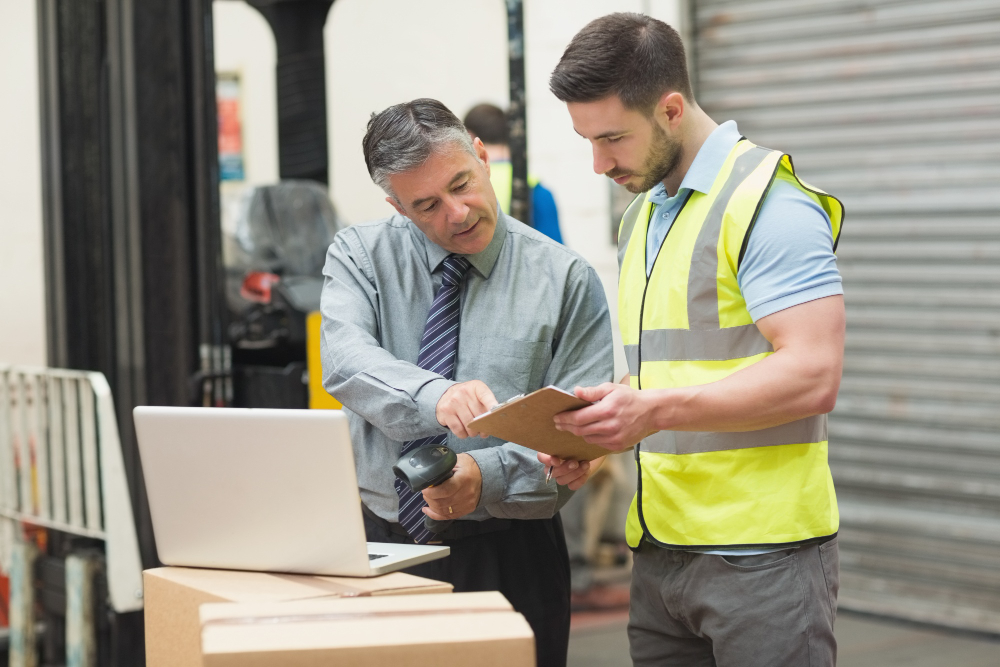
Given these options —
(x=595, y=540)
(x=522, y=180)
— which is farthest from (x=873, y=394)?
(x=522, y=180)

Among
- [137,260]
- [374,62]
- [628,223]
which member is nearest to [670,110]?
[628,223]

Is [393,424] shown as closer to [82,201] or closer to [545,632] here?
[545,632]

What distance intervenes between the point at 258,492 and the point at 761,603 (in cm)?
80

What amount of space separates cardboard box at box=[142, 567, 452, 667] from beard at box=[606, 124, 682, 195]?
72 centimetres

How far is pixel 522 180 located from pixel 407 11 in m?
3.14

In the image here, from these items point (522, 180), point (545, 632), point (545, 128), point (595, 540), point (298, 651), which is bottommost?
point (595, 540)

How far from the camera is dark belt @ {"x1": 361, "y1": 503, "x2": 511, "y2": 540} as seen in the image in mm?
1967

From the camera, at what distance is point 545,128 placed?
5.51 metres

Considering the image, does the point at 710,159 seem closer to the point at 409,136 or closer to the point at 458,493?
the point at 409,136

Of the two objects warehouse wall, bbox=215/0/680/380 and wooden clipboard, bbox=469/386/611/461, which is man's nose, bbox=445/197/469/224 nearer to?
wooden clipboard, bbox=469/386/611/461

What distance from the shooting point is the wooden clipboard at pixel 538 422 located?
4.89 feet

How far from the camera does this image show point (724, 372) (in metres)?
1.68

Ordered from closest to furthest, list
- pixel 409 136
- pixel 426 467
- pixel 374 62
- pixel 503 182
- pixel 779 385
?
pixel 779 385
pixel 426 467
pixel 409 136
pixel 503 182
pixel 374 62

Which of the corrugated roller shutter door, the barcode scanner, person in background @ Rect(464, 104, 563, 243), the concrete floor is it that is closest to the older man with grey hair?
the barcode scanner
